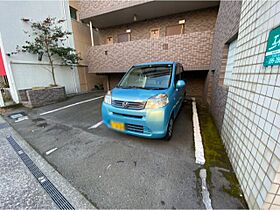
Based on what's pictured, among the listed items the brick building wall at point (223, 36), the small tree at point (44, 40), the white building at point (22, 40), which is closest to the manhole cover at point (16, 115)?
the white building at point (22, 40)

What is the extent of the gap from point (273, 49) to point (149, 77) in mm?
2272

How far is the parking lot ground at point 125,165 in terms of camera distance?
1643 mm

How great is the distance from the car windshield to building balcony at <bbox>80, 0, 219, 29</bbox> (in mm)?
4588

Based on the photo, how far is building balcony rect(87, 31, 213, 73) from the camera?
584 cm

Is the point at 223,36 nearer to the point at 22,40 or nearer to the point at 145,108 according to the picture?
the point at 145,108

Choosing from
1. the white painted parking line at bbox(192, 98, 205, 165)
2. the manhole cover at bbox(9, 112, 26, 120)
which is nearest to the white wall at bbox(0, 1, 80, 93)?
the manhole cover at bbox(9, 112, 26, 120)

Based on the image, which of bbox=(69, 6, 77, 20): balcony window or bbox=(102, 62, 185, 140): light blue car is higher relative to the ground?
bbox=(69, 6, 77, 20): balcony window

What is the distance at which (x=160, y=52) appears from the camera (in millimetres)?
6551

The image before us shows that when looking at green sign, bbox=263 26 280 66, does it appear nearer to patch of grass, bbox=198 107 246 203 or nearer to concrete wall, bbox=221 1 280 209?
concrete wall, bbox=221 1 280 209

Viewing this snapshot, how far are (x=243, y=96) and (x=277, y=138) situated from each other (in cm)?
102

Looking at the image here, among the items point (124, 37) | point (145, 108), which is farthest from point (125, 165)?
point (124, 37)

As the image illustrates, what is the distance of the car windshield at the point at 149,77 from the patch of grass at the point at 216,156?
1.63 meters

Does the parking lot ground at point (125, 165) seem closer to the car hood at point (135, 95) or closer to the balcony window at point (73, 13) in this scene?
the car hood at point (135, 95)

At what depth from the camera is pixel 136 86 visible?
3221 millimetres
